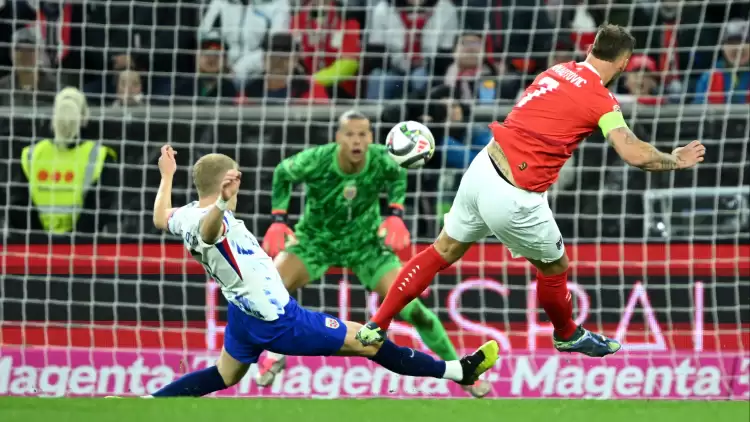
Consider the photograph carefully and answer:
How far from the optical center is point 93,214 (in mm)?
8875

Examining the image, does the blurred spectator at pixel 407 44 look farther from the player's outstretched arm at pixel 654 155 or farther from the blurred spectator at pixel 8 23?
the player's outstretched arm at pixel 654 155

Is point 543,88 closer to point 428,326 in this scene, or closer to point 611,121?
point 611,121

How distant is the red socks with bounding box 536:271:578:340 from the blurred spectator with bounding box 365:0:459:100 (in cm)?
378

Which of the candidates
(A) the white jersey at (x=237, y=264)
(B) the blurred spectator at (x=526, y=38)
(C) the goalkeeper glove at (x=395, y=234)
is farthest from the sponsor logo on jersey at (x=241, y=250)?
(B) the blurred spectator at (x=526, y=38)

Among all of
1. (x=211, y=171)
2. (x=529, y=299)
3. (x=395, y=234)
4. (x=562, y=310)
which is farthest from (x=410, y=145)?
(x=529, y=299)

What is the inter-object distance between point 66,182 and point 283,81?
1812 mm

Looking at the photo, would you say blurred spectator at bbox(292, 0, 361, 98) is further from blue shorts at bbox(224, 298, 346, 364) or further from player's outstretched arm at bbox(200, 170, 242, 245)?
player's outstretched arm at bbox(200, 170, 242, 245)

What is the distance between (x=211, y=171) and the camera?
5.49 m

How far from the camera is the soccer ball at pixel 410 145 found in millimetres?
6445

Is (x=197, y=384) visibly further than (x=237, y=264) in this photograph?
Yes

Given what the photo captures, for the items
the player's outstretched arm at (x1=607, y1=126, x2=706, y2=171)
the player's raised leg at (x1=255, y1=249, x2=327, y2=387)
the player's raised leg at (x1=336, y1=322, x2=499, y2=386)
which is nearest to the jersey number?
the player's outstretched arm at (x1=607, y1=126, x2=706, y2=171)

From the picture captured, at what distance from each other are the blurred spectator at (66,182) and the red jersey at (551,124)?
160 inches

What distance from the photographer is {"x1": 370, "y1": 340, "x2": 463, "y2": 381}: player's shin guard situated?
5973mm

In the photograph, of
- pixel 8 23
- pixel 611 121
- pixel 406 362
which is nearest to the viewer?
pixel 611 121
